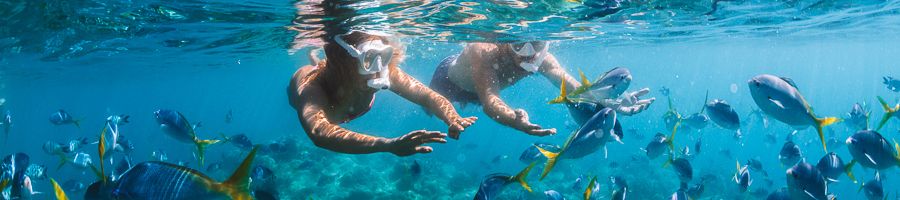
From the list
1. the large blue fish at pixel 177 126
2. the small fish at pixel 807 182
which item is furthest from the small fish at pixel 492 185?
the large blue fish at pixel 177 126

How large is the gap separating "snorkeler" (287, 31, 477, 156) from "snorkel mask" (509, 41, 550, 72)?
159cm

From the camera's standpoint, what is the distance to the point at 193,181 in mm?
2602

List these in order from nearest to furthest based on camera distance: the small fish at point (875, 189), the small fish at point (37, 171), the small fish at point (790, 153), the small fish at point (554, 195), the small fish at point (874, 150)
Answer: the small fish at point (874, 150) < the small fish at point (875, 189) < the small fish at point (554, 195) < the small fish at point (790, 153) < the small fish at point (37, 171)

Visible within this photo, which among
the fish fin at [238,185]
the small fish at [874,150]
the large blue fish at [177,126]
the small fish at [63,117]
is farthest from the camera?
the small fish at [63,117]

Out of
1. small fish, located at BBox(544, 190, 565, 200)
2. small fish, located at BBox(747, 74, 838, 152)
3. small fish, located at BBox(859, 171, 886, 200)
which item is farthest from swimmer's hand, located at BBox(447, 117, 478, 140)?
small fish, located at BBox(859, 171, 886, 200)

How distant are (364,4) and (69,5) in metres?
5.98

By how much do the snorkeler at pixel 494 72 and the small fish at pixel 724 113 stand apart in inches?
45.1

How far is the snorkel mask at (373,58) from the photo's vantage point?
501 cm

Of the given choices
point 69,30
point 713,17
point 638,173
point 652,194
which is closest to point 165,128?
point 69,30

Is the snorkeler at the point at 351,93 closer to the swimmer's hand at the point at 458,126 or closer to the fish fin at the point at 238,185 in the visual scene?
the swimmer's hand at the point at 458,126

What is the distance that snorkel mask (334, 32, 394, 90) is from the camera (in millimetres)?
5012

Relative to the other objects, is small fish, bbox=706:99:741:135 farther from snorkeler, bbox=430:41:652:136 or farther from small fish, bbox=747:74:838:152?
small fish, bbox=747:74:838:152

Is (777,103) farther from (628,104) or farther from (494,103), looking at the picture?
(494,103)

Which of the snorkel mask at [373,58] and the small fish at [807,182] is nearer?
the small fish at [807,182]
